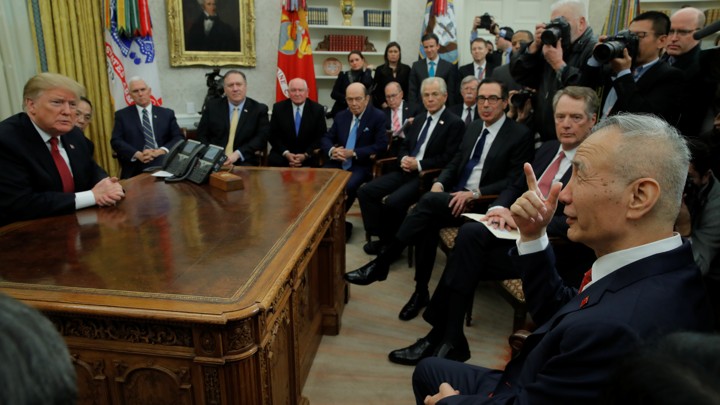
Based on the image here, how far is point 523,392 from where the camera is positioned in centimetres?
120

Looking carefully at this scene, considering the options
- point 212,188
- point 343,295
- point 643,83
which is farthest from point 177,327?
point 643,83

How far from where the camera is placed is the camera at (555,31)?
9.64ft

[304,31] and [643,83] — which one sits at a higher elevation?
[304,31]

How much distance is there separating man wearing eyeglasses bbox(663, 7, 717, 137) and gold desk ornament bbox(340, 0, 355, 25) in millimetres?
4222

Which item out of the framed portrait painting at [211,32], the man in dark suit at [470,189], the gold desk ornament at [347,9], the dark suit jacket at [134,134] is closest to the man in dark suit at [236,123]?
the dark suit jacket at [134,134]

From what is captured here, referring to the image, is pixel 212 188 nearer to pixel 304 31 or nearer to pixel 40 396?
pixel 40 396

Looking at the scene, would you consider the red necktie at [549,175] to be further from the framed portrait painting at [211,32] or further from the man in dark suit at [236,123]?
the framed portrait painting at [211,32]

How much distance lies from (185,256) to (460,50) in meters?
6.12

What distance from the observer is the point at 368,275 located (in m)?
3.37

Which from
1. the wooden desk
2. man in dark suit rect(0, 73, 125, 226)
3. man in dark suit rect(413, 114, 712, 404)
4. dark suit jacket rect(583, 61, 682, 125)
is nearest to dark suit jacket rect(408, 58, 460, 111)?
dark suit jacket rect(583, 61, 682, 125)

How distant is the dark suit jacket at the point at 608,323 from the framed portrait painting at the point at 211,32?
6.16 metres

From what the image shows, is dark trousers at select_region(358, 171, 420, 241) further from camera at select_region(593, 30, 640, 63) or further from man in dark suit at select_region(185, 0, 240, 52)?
man in dark suit at select_region(185, 0, 240, 52)

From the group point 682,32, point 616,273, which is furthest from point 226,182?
point 682,32

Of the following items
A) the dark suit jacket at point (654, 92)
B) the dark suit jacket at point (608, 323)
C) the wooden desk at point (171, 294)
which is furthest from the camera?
the dark suit jacket at point (654, 92)
